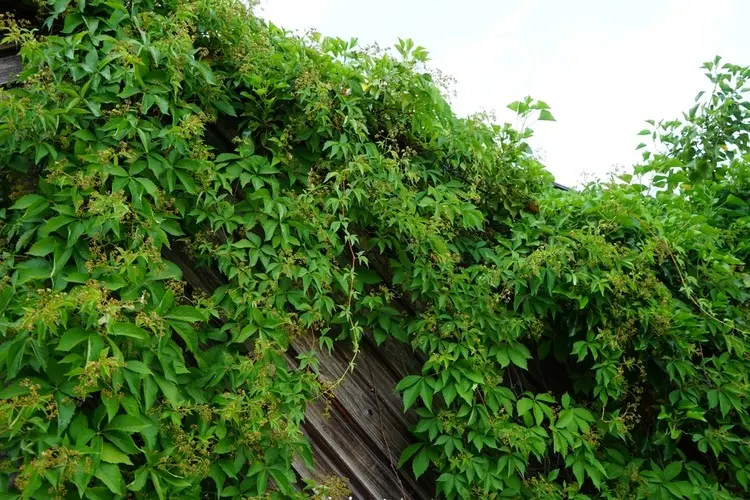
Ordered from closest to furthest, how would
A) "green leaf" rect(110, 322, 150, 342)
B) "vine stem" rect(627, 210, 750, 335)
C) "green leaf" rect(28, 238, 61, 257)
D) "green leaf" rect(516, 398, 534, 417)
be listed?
1. "green leaf" rect(110, 322, 150, 342)
2. "green leaf" rect(28, 238, 61, 257)
3. "green leaf" rect(516, 398, 534, 417)
4. "vine stem" rect(627, 210, 750, 335)

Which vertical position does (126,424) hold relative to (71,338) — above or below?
below

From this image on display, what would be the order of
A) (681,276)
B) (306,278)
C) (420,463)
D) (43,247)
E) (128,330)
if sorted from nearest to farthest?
(128,330) < (43,247) < (306,278) < (420,463) < (681,276)

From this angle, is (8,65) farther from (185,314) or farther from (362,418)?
(362,418)

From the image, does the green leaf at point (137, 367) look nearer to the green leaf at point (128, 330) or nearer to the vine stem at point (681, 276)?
the green leaf at point (128, 330)

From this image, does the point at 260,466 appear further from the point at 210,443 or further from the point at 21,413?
the point at 21,413

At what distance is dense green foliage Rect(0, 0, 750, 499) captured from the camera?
2332mm

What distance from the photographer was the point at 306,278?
2836mm

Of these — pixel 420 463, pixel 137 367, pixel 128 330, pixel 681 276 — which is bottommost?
pixel 681 276

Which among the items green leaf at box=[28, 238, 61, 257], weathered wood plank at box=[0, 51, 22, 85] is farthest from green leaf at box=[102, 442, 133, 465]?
weathered wood plank at box=[0, 51, 22, 85]

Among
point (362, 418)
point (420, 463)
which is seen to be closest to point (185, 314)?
point (362, 418)

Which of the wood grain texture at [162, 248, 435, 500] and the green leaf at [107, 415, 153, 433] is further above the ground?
the green leaf at [107, 415, 153, 433]

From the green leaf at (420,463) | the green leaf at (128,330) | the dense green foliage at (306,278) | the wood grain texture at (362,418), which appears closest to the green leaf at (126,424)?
the dense green foliage at (306,278)

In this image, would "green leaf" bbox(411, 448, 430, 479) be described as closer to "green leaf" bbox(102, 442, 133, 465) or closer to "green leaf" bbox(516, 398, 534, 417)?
"green leaf" bbox(516, 398, 534, 417)

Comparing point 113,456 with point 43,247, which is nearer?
point 113,456
